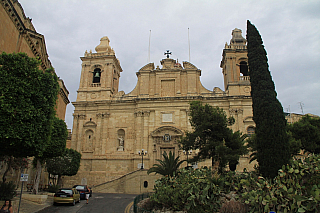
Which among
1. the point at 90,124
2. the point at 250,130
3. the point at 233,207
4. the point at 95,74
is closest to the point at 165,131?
the point at 90,124

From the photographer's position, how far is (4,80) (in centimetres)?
1077

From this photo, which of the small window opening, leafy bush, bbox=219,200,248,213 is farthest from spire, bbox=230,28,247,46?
leafy bush, bbox=219,200,248,213

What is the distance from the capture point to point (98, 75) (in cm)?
3491

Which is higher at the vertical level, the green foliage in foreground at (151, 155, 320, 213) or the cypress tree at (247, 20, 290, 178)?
the cypress tree at (247, 20, 290, 178)

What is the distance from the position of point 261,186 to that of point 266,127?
3.49 meters

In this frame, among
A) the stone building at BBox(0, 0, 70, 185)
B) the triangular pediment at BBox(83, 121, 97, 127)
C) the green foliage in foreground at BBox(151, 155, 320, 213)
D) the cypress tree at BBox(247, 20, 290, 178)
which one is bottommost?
the green foliage in foreground at BBox(151, 155, 320, 213)

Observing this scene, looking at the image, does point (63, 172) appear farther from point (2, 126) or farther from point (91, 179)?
point (2, 126)

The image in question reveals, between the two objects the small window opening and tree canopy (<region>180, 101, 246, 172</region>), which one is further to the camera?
the small window opening

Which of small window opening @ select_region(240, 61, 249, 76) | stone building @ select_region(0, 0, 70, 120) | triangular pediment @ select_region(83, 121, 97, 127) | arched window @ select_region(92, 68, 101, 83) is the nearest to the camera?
stone building @ select_region(0, 0, 70, 120)

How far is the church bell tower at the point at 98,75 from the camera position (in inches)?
1333

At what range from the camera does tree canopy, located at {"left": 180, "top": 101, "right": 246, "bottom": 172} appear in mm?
18141

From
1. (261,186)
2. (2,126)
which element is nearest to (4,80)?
(2,126)

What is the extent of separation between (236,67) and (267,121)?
863 inches

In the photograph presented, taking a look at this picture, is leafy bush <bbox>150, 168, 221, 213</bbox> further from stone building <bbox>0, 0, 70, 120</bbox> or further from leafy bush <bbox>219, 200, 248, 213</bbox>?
stone building <bbox>0, 0, 70, 120</bbox>
